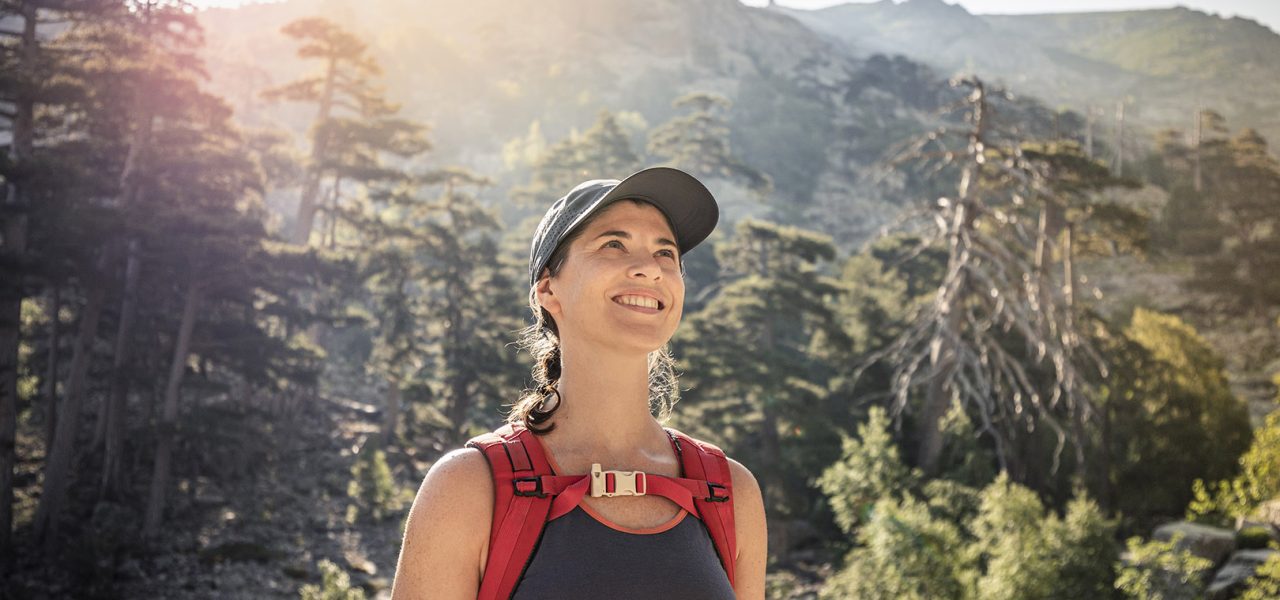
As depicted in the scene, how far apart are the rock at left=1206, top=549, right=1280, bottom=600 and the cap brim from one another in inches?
491

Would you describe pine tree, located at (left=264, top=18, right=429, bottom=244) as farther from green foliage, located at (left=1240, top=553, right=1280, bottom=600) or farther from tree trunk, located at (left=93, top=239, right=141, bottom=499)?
green foliage, located at (left=1240, top=553, right=1280, bottom=600)

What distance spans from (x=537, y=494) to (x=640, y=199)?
0.66 m

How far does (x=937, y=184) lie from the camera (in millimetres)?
52062

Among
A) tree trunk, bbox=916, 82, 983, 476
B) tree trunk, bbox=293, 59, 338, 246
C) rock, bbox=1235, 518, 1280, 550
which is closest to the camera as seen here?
rock, bbox=1235, 518, 1280, 550

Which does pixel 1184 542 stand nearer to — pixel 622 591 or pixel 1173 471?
pixel 1173 471

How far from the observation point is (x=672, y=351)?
22234mm

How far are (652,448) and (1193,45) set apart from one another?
145937 millimetres

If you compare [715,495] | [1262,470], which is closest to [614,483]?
[715,495]

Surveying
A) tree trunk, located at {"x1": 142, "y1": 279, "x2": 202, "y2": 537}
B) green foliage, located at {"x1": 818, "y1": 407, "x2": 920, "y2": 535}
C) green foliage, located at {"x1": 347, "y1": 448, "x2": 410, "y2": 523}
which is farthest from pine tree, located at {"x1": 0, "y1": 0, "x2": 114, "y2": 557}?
green foliage, located at {"x1": 818, "y1": 407, "x2": 920, "y2": 535}

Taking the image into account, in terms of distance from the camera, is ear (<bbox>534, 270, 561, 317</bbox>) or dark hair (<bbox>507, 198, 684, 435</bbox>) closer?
dark hair (<bbox>507, 198, 684, 435</bbox>)

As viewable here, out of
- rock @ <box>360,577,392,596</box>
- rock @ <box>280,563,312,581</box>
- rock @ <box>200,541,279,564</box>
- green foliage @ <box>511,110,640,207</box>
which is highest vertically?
green foliage @ <box>511,110,640,207</box>

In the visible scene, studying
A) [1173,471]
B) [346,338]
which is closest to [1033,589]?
[1173,471]

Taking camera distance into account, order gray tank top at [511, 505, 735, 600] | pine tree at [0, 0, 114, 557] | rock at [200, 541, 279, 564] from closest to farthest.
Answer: gray tank top at [511, 505, 735, 600] → pine tree at [0, 0, 114, 557] → rock at [200, 541, 279, 564]

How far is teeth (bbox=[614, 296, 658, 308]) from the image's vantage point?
1.83m
